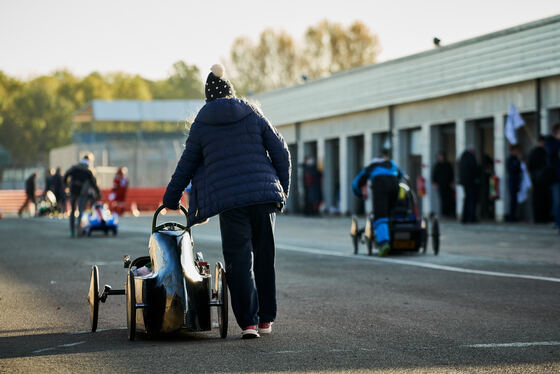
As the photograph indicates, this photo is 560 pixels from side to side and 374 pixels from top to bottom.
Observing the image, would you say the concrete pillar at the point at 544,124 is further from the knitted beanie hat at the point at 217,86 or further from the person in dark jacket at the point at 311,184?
the knitted beanie hat at the point at 217,86

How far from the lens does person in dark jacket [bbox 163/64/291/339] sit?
772 cm

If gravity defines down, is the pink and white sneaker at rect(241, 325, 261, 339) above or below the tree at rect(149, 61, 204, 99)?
below

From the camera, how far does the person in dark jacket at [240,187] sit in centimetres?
772

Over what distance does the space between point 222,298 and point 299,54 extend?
77406 millimetres

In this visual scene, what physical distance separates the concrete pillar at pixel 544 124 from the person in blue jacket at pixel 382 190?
41.2 feet

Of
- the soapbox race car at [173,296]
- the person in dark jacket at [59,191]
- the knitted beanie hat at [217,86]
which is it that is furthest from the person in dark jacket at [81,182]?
the person in dark jacket at [59,191]

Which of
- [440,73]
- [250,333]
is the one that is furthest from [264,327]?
[440,73]

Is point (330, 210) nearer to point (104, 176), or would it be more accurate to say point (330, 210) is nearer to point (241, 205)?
point (104, 176)

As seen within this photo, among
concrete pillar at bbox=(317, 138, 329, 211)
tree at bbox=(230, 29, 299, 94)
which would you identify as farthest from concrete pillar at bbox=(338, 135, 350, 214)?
tree at bbox=(230, 29, 299, 94)

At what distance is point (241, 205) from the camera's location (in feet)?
25.1

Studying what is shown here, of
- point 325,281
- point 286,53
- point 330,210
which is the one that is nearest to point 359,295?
point 325,281

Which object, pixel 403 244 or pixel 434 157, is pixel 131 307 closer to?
pixel 403 244

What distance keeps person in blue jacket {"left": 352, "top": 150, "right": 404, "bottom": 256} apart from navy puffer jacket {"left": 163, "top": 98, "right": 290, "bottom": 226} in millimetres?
8108

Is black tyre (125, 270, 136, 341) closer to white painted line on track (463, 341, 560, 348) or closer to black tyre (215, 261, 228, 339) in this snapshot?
black tyre (215, 261, 228, 339)
